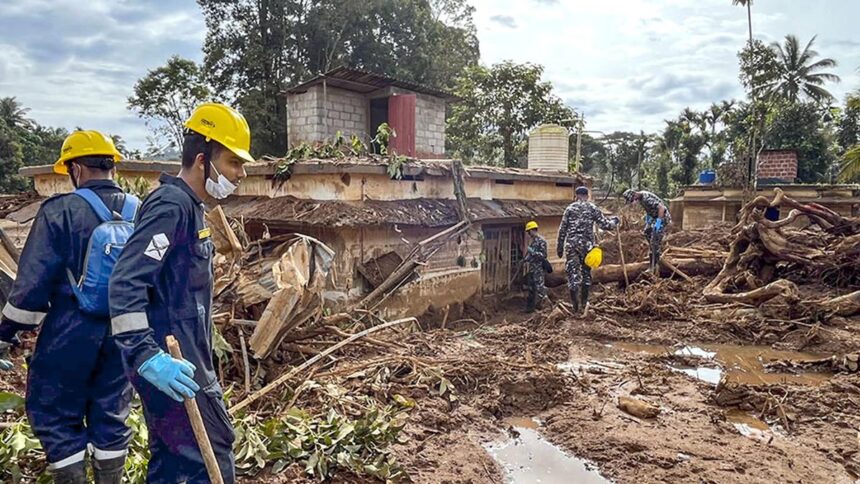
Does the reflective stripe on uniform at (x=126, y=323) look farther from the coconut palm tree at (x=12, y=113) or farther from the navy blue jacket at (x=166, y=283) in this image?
the coconut palm tree at (x=12, y=113)

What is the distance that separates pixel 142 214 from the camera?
2.10 meters

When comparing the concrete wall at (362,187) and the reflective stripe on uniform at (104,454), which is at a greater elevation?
the concrete wall at (362,187)

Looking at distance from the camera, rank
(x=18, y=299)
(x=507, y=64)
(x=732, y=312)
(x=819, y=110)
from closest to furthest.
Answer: (x=18, y=299) < (x=732, y=312) < (x=507, y=64) < (x=819, y=110)

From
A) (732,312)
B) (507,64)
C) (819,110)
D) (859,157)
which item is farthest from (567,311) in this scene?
(819,110)

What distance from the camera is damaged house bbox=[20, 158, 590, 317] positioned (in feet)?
24.1

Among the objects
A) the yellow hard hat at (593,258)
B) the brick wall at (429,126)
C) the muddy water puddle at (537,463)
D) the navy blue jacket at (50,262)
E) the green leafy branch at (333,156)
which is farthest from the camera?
the brick wall at (429,126)

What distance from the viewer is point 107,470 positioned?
2555 millimetres

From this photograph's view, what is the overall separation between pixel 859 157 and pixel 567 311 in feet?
42.2

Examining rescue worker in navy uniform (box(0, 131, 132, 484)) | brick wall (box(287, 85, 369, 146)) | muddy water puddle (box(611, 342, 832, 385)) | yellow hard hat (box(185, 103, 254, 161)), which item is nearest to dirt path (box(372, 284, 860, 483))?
muddy water puddle (box(611, 342, 832, 385))

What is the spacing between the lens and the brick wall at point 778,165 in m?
21.5

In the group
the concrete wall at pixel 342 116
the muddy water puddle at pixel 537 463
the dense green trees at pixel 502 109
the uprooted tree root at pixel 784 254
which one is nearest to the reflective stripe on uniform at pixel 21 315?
the muddy water puddle at pixel 537 463

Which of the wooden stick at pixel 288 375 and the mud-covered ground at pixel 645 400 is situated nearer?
the mud-covered ground at pixel 645 400

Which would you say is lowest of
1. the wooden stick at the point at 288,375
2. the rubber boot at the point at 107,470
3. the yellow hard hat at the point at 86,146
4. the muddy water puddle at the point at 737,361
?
the muddy water puddle at the point at 737,361

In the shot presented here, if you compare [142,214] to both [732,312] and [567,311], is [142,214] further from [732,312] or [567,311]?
[732,312]
